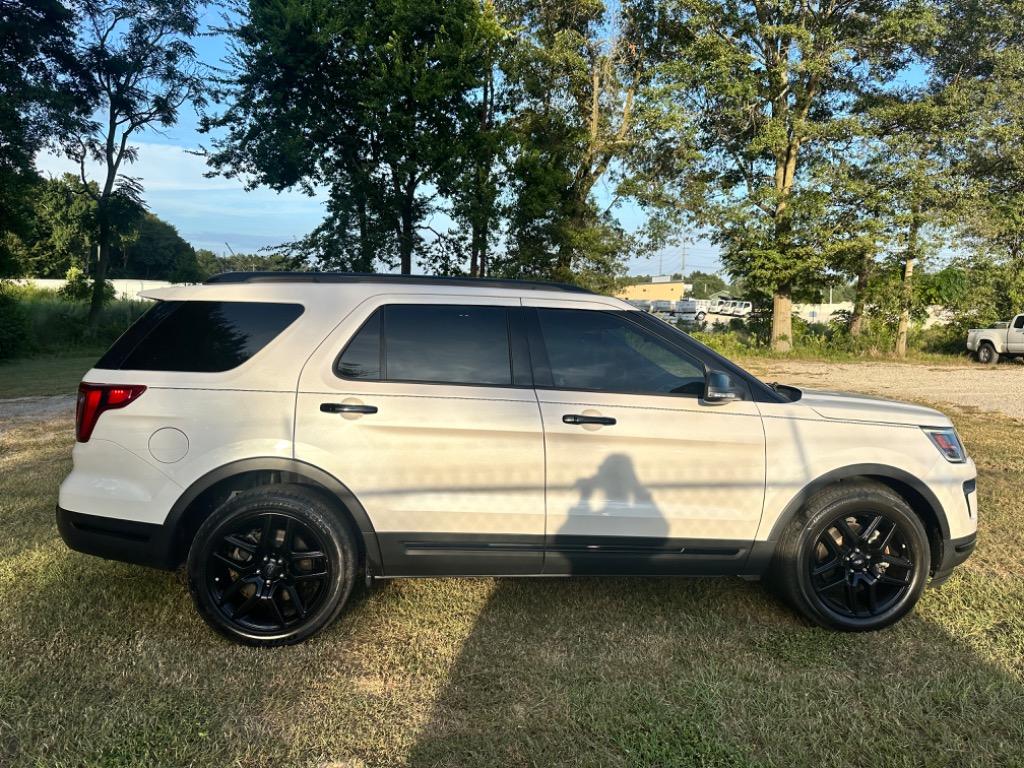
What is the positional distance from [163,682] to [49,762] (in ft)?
1.85

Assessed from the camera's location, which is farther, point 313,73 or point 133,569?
point 313,73

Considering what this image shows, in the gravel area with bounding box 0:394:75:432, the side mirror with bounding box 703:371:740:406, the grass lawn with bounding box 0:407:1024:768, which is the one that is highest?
the side mirror with bounding box 703:371:740:406

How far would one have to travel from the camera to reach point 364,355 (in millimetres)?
3451

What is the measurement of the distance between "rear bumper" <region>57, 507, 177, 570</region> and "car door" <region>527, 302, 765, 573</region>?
1889mm

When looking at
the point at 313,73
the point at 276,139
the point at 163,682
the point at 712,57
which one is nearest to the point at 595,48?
the point at 712,57

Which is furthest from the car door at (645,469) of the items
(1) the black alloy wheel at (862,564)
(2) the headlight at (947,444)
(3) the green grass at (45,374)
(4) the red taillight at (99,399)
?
(3) the green grass at (45,374)

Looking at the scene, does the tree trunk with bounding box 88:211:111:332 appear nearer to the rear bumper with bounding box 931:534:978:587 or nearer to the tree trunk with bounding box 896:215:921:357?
the rear bumper with bounding box 931:534:978:587

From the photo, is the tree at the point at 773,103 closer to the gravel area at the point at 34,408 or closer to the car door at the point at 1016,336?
the car door at the point at 1016,336

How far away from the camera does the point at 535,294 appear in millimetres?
3650

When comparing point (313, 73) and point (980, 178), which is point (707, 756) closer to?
point (313, 73)

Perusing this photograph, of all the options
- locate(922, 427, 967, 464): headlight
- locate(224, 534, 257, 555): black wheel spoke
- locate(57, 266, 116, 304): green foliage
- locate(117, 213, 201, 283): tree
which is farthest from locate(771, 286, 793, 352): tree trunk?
locate(117, 213, 201, 283): tree

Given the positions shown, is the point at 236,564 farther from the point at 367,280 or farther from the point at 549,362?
the point at 549,362

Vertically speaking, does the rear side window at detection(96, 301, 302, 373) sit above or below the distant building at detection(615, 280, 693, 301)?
below

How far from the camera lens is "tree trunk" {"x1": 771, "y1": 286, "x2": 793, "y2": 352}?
78.3ft
